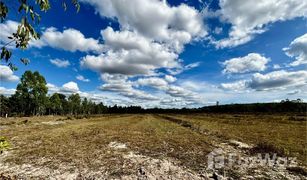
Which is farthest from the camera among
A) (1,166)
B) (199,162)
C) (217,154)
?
(217,154)

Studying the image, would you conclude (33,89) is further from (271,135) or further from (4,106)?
(271,135)

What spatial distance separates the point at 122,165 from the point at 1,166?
5693 mm

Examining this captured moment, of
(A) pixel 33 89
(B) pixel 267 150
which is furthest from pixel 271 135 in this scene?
(A) pixel 33 89

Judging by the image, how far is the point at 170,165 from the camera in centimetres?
1027

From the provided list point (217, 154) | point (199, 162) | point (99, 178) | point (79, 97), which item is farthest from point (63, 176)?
point (79, 97)

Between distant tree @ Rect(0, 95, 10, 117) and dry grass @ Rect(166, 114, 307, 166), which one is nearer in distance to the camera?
dry grass @ Rect(166, 114, 307, 166)

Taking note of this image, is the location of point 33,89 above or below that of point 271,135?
above

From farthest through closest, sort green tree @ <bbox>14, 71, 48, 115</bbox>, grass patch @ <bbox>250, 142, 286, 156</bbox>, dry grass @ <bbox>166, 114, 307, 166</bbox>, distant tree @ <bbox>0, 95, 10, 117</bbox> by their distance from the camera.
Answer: distant tree @ <bbox>0, 95, 10, 117</bbox> → green tree @ <bbox>14, 71, 48, 115</bbox> → dry grass @ <bbox>166, 114, 307, 166</bbox> → grass patch @ <bbox>250, 142, 286, 156</bbox>

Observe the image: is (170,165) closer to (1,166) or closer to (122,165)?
(122,165)

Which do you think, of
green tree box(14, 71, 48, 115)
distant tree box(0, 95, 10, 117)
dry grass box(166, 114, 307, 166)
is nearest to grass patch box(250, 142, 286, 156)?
dry grass box(166, 114, 307, 166)

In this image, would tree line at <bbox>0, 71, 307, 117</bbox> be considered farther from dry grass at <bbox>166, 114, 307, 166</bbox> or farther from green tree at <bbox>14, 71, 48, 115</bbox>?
dry grass at <bbox>166, 114, 307, 166</bbox>

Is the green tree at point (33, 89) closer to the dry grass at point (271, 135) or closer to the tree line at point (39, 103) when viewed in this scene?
the tree line at point (39, 103)

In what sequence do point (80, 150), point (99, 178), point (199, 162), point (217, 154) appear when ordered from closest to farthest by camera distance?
point (99, 178)
point (199, 162)
point (217, 154)
point (80, 150)

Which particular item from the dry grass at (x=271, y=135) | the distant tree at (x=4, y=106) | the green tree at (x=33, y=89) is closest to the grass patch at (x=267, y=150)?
the dry grass at (x=271, y=135)
